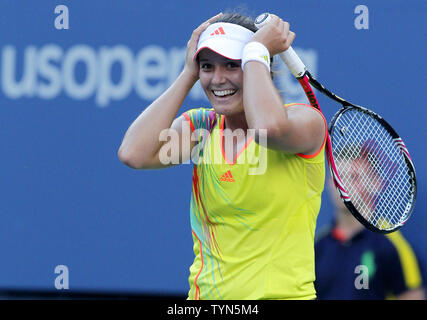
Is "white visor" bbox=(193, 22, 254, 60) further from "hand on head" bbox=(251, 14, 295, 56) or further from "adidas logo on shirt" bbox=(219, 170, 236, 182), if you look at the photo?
"adidas logo on shirt" bbox=(219, 170, 236, 182)

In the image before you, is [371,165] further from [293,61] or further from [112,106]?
[112,106]

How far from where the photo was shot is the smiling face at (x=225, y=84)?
2664 mm

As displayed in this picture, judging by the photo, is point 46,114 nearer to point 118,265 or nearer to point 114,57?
point 114,57

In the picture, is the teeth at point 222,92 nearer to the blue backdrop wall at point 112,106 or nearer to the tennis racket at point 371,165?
the tennis racket at point 371,165

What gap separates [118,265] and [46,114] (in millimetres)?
930

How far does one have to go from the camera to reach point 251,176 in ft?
8.54

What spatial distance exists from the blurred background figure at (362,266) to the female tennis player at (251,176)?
1340 mm

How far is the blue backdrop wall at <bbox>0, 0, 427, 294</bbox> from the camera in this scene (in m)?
4.18

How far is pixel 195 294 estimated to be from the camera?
2768mm

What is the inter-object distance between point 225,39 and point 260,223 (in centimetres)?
64
